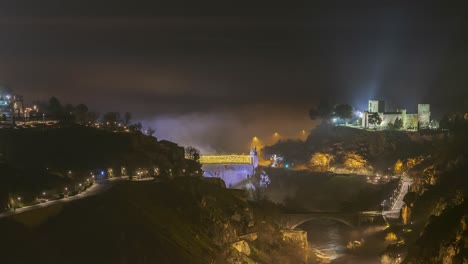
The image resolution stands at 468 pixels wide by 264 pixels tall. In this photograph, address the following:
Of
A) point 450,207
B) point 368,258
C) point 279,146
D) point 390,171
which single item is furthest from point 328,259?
point 279,146

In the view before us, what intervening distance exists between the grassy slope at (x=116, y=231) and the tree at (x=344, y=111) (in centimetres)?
6917

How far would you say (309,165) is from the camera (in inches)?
4523

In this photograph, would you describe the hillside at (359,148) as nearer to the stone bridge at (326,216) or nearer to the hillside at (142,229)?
the stone bridge at (326,216)

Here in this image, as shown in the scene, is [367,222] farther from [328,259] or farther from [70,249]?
[70,249]

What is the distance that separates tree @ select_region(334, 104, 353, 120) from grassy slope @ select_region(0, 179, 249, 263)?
69.2m

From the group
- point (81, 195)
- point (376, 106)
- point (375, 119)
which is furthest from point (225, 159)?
point (81, 195)

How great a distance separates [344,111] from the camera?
12562cm

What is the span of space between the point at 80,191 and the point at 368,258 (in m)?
33.0

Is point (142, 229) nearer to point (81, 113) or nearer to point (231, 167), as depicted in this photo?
point (81, 113)

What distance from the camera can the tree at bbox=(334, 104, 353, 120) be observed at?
412 ft

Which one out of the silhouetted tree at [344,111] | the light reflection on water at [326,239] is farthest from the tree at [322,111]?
the light reflection on water at [326,239]

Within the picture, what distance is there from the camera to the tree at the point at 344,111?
412 ft

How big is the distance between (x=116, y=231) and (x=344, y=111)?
84467mm

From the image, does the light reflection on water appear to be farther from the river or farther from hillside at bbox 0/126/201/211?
hillside at bbox 0/126/201/211
